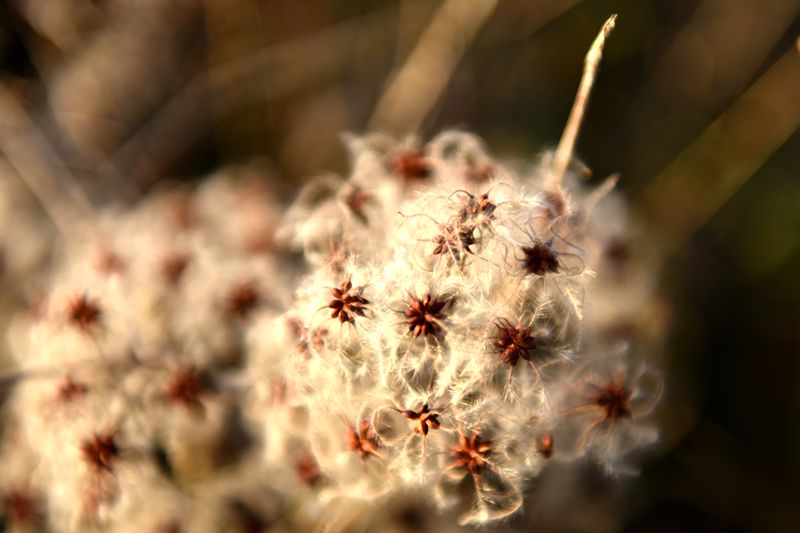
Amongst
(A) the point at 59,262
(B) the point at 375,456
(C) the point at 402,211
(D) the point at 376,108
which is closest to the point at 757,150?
(D) the point at 376,108

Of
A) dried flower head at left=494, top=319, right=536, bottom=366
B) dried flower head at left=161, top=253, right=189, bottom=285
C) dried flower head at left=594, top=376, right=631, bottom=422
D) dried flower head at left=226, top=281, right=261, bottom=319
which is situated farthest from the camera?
dried flower head at left=161, top=253, right=189, bottom=285

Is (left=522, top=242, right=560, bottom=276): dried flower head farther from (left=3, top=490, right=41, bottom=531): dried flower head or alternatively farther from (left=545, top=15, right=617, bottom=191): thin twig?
(left=3, top=490, right=41, bottom=531): dried flower head

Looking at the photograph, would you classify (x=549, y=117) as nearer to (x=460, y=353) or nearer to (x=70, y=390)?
(x=460, y=353)

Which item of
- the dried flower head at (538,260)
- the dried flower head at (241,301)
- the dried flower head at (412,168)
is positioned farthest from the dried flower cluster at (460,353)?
the dried flower head at (241,301)

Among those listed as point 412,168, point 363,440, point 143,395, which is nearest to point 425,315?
point 363,440

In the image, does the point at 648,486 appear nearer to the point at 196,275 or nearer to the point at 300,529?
the point at 300,529

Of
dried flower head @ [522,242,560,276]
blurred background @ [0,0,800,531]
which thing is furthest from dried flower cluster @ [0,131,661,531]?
blurred background @ [0,0,800,531]

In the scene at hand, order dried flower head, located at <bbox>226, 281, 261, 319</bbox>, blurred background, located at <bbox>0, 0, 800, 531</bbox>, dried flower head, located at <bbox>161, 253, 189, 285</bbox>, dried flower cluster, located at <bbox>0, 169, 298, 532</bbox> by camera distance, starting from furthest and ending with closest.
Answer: blurred background, located at <bbox>0, 0, 800, 531</bbox> → dried flower head, located at <bbox>161, 253, 189, 285</bbox> → dried flower head, located at <bbox>226, 281, 261, 319</bbox> → dried flower cluster, located at <bbox>0, 169, 298, 532</bbox>
